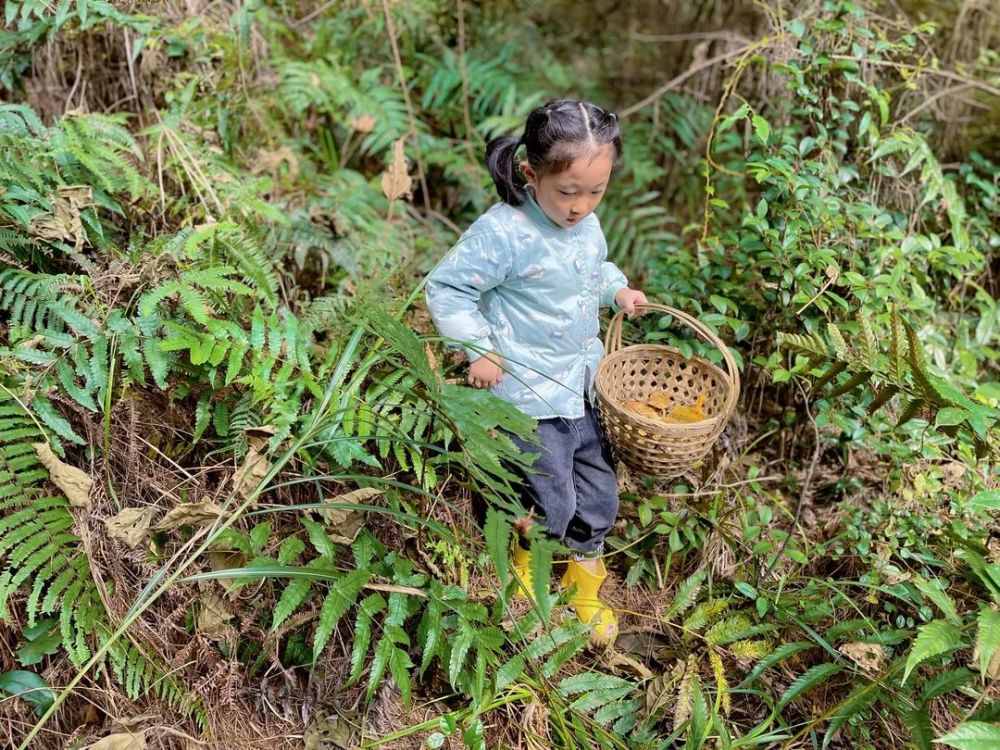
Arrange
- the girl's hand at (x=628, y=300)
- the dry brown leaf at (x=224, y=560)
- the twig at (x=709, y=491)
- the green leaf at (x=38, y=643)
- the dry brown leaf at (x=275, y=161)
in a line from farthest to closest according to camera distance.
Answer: the dry brown leaf at (x=275, y=161), the twig at (x=709, y=491), the girl's hand at (x=628, y=300), the dry brown leaf at (x=224, y=560), the green leaf at (x=38, y=643)

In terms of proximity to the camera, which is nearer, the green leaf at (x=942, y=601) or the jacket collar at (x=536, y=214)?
the green leaf at (x=942, y=601)

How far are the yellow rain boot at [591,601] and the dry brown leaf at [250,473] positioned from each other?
1.11 m

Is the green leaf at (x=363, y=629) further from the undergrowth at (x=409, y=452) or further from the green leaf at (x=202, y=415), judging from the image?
the green leaf at (x=202, y=415)

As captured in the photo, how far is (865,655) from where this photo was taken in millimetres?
2537

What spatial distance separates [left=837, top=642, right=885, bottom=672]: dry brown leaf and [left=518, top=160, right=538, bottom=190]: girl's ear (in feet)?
5.79

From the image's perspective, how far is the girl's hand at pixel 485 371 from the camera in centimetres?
242

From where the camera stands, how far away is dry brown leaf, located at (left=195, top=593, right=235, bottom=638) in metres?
2.35

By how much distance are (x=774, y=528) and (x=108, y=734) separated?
7.71 feet

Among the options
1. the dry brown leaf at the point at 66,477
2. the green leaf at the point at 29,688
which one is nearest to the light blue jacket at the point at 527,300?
the dry brown leaf at the point at 66,477

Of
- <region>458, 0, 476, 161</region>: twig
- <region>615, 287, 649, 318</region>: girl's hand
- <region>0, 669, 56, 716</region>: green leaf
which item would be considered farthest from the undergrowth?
<region>458, 0, 476, 161</region>: twig

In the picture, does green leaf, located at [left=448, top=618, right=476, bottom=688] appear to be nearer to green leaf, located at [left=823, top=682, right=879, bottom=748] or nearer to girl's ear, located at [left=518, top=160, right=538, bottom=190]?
green leaf, located at [left=823, top=682, right=879, bottom=748]

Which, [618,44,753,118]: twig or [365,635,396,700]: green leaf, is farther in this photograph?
[618,44,753,118]: twig

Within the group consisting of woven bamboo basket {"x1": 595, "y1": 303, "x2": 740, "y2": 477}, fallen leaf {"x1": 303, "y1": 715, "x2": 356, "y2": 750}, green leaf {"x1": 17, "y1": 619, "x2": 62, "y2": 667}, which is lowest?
fallen leaf {"x1": 303, "y1": 715, "x2": 356, "y2": 750}

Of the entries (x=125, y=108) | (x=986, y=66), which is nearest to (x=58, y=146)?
(x=125, y=108)
